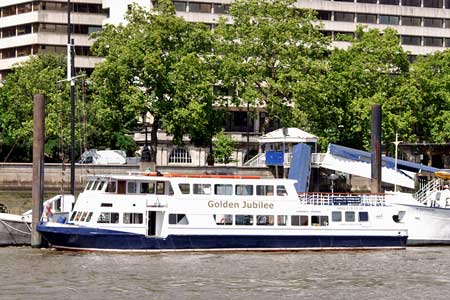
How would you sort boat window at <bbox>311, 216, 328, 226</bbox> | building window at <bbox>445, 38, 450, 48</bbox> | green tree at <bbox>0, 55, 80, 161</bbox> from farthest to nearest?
building window at <bbox>445, 38, 450, 48</bbox> < green tree at <bbox>0, 55, 80, 161</bbox> < boat window at <bbox>311, 216, 328, 226</bbox>

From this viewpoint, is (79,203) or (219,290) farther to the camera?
(79,203)

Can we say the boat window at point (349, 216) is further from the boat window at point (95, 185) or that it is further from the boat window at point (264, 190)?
the boat window at point (95, 185)

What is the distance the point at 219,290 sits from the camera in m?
46.2

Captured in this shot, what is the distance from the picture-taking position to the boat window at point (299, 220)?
6131 centimetres

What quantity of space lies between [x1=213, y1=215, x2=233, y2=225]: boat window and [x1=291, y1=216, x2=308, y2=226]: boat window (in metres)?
3.55

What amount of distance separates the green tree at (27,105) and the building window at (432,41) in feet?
143

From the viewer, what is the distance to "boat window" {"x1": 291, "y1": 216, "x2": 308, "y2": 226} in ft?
201

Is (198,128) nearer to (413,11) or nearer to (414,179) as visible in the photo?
(414,179)

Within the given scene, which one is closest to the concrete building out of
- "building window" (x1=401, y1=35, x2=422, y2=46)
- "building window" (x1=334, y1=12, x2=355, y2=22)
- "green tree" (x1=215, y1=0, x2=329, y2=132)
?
"building window" (x1=334, y1=12, x2=355, y2=22)

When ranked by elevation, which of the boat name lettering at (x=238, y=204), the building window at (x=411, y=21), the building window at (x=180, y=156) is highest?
the building window at (x=411, y=21)

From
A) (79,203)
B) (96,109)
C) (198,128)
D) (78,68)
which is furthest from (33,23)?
(79,203)

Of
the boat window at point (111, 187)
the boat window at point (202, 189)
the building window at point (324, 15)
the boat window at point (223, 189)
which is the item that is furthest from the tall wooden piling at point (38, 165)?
the building window at point (324, 15)

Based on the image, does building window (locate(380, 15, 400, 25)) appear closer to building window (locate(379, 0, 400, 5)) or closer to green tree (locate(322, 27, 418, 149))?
building window (locate(379, 0, 400, 5))

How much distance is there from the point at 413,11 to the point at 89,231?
76.4 meters
